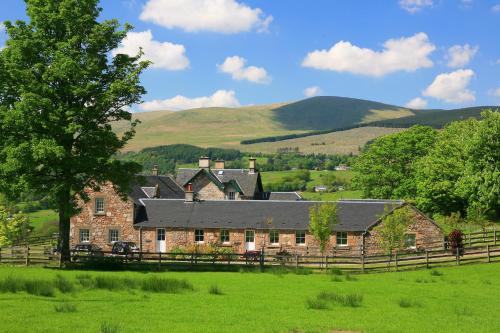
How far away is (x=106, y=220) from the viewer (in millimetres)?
54188

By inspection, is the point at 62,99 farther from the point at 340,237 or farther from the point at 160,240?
the point at 340,237

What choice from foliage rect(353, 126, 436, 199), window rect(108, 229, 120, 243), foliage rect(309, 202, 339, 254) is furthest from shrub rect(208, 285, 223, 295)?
foliage rect(353, 126, 436, 199)

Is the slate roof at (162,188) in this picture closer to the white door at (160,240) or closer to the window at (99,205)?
the window at (99,205)

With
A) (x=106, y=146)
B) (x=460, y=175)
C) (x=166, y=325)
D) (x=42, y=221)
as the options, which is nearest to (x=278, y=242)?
(x=106, y=146)

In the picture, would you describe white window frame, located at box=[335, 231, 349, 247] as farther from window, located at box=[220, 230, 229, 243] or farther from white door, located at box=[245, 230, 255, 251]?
window, located at box=[220, 230, 229, 243]

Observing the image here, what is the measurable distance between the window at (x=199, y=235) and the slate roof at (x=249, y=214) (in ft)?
1.88

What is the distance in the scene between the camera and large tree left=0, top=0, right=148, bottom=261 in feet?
112

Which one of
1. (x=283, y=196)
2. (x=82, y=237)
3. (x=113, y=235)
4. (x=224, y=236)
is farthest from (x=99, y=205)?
(x=283, y=196)

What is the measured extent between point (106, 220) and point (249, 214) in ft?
45.1

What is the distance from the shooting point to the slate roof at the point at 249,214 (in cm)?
4944

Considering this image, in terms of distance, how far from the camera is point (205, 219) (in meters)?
51.7

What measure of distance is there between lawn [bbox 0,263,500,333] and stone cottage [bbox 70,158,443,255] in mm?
16293

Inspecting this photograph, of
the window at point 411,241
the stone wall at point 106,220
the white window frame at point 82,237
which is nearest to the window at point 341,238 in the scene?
the window at point 411,241

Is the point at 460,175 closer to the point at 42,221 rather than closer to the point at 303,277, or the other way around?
the point at 303,277
